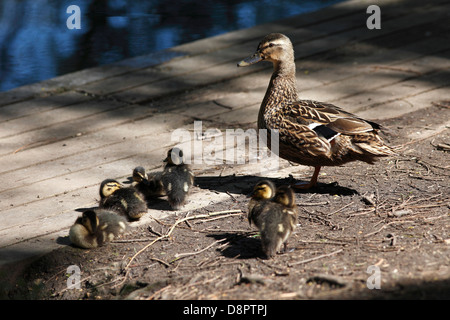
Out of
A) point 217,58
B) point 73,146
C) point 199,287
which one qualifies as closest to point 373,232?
point 199,287

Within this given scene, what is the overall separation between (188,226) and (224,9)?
750 centimetres

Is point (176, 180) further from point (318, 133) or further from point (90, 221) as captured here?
point (318, 133)

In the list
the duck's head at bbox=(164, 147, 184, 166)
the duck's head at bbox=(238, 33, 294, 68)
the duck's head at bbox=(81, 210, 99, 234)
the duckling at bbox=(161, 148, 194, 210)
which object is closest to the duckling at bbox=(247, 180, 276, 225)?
the duckling at bbox=(161, 148, 194, 210)

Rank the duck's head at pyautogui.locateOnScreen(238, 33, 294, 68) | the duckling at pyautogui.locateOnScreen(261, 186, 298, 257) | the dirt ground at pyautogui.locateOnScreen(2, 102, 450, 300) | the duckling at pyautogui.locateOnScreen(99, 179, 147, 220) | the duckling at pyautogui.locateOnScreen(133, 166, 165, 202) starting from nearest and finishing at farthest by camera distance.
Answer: the dirt ground at pyautogui.locateOnScreen(2, 102, 450, 300) < the duckling at pyautogui.locateOnScreen(261, 186, 298, 257) < the duckling at pyautogui.locateOnScreen(99, 179, 147, 220) < the duckling at pyautogui.locateOnScreen(133, 166, 165, 202) < the duck's head at pyautogui.locateOnScreen(238, 33, 294, 68)

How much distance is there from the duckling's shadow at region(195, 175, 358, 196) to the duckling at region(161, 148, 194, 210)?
324mm

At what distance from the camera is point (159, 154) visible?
604 centimetres

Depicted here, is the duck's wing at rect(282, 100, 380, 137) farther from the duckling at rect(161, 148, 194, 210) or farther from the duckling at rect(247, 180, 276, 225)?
the duckling at rect(161, 148, 194, 210)

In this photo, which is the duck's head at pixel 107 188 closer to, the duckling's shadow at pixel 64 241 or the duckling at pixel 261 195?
the duckling's shadow at pixel 64 241

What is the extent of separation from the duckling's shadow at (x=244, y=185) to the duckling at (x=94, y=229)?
1.05 metres

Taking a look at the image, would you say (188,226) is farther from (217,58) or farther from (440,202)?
(217,58)

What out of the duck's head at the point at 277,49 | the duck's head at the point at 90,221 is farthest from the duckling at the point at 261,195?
the duck's head at the point at 277,49

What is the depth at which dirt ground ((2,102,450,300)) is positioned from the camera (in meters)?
3.77

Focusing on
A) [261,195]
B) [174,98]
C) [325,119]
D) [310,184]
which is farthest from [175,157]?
[174,98]
